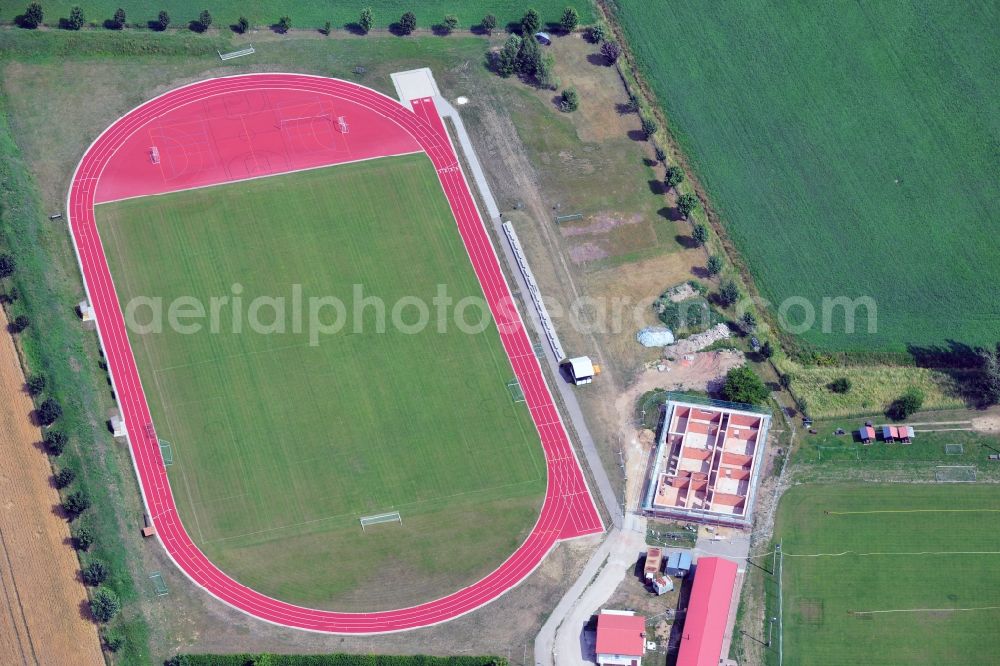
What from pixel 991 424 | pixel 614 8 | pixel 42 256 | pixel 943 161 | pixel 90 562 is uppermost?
pixel 614 8

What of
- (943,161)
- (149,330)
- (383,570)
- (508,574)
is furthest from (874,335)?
(149,330)

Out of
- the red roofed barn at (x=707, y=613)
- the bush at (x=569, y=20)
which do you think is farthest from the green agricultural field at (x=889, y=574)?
the bush at (x=569, y=20)

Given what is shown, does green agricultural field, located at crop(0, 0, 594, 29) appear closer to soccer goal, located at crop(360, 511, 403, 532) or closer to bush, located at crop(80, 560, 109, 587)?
soccer goal, located at crop(360, 511, 403, 532)

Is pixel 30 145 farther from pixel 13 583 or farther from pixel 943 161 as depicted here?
pixel 943 161

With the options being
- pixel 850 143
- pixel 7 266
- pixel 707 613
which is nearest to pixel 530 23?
pixel 850 143

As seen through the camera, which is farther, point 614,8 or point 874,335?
point 614,8

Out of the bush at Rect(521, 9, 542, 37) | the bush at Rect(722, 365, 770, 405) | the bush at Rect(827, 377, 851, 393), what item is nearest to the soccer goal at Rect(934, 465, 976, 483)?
the bush at Rect(827, 377, 851, 393)
